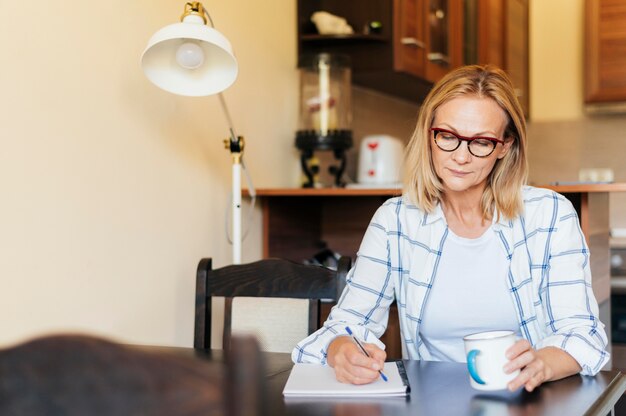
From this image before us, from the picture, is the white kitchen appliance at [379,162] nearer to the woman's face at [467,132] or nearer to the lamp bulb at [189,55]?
the lamp bulb at [189,55]

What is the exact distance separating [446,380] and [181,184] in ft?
3.88

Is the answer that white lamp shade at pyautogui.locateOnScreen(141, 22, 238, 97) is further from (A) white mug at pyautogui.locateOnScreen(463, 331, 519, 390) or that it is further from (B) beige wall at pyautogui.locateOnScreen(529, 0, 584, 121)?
(B) beige wall at pyautogui.locateOnScreen(529, 0, 584, 121)

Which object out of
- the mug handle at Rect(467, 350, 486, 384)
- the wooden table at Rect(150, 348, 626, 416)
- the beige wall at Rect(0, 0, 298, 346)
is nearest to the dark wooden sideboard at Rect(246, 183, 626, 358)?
the beige wall at Rect(0, 0, 298, 346)

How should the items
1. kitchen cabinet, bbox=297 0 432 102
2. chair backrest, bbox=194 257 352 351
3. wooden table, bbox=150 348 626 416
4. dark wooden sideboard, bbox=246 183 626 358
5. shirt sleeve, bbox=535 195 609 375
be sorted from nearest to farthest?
wooden table, bbox=150 348 626 416 → shirt sleeve, bbox=535 195 609 375 → chair backrest, bbox=194 257 352 351 → dark wooden sideboard, bbox=246 183 626 358 → kitchen cabinet, bbox=297 0 432 102

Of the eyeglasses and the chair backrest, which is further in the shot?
the chair backrest

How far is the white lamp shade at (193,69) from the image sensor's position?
1956 millimetres

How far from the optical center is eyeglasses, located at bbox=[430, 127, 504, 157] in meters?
1.64

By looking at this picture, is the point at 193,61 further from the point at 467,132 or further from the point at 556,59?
the point at 556,59

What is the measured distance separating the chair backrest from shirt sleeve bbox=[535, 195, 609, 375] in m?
0.50

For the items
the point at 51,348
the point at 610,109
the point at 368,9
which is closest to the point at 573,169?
the point at 610,109

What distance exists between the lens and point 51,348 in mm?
577

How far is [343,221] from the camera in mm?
3068

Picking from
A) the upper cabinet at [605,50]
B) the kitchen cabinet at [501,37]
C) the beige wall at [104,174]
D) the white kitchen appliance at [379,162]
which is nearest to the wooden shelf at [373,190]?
the beige wall at [104,174]

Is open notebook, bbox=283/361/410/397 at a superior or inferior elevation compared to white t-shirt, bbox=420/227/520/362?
inferior
